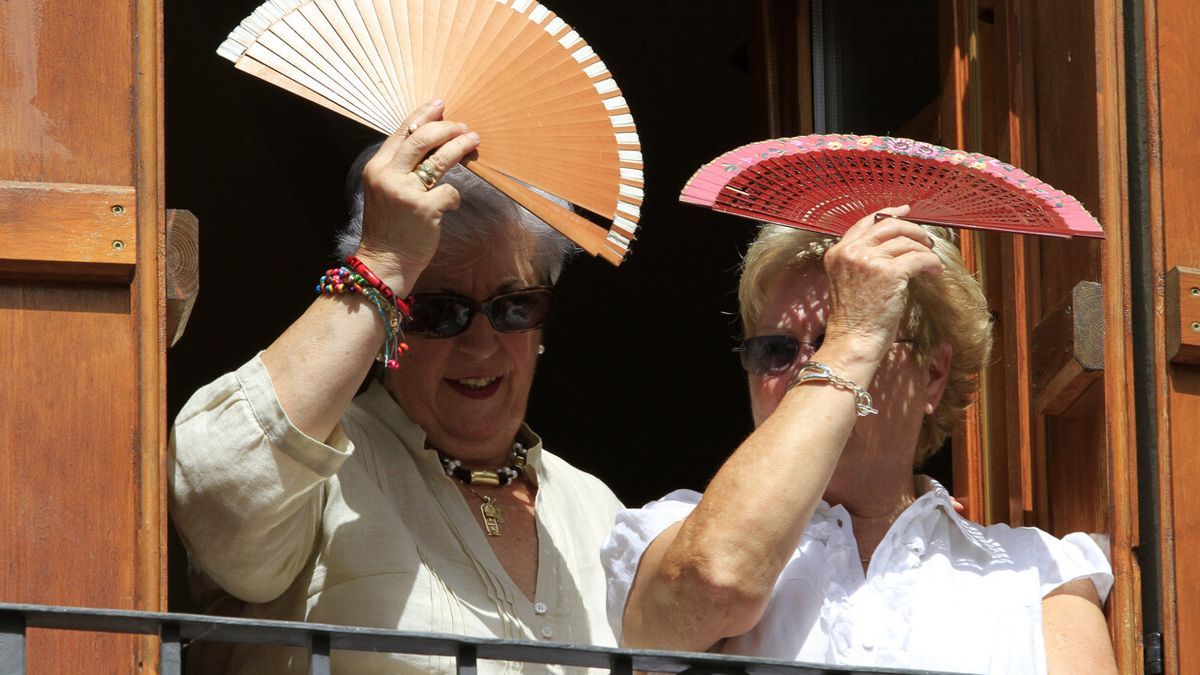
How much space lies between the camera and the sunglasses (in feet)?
11.1

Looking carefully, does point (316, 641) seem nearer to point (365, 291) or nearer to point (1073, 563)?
point (365, 291)

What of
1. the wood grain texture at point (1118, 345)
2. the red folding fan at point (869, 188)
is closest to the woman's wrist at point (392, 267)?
the red folding fan at point (869, 188)

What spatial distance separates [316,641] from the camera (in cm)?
266

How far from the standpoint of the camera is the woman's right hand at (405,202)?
322 centimetres

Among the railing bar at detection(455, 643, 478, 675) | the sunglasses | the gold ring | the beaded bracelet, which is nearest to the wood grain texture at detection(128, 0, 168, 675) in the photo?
the beaded bracelet

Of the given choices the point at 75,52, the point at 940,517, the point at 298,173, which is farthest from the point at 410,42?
the point at 298,173

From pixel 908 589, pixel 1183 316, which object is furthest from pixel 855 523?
pixel 1183 316

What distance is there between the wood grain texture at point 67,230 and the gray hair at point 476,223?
0.64m

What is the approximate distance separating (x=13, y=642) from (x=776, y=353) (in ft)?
4.46

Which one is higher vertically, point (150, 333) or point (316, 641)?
point (150, 333)

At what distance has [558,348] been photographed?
274 inches

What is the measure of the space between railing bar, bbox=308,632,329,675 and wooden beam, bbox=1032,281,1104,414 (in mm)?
1619

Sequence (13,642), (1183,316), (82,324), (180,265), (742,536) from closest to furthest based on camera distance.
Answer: (13,642), (742,536), (82,324), (180,265), (1183,316)

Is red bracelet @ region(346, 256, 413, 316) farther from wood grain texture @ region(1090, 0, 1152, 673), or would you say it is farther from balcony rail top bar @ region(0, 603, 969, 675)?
wood grain texture @ region(1090, 0, 1152, 673)
